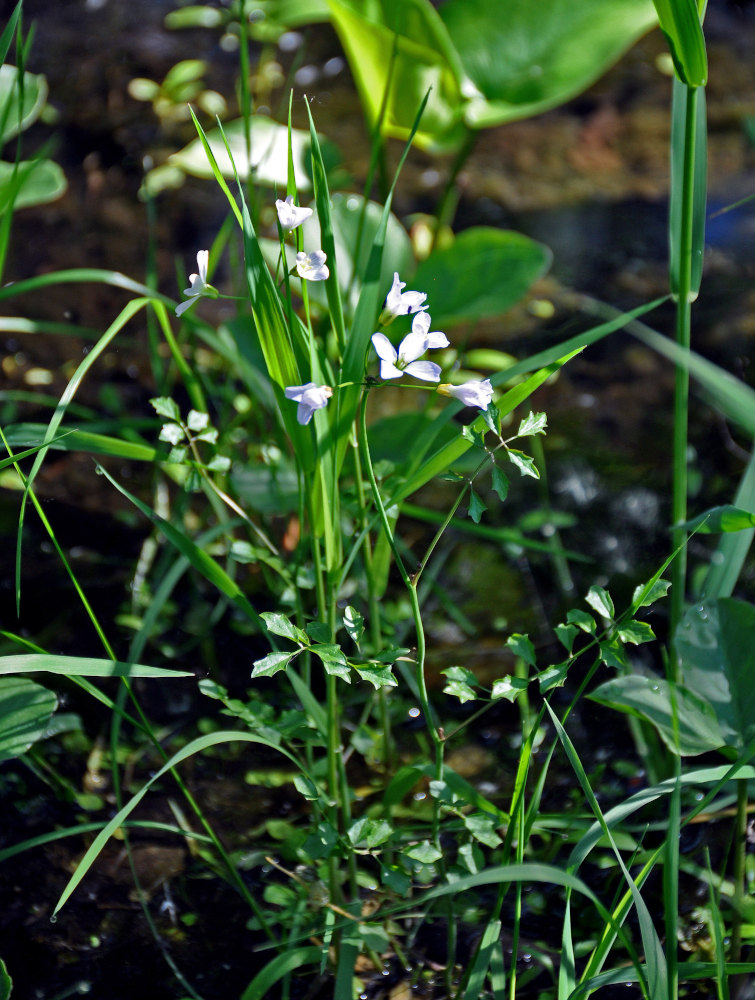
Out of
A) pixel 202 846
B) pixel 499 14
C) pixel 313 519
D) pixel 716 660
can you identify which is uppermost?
pixel 499 14

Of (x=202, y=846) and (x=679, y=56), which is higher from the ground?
(x=679, y=56)

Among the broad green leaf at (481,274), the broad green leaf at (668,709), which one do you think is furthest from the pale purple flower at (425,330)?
the broad green leaf at (481,274)

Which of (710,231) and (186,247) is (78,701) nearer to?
(186,247)

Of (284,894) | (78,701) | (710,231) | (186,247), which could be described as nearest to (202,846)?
(284,894)

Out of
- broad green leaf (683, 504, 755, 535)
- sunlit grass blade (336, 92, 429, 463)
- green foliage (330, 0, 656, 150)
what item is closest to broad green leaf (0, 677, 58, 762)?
sunlit grass blade (336, 92, 429, 463)

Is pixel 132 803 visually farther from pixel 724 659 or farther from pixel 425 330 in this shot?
pixel 724 659

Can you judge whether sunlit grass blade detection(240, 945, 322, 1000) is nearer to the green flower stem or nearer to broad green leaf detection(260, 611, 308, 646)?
broad green leaf detection(260, 611, 308, 646)

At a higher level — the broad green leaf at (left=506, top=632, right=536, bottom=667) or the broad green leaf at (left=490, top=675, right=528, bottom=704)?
the broad green leaf at (left=506, top=632, right=536, bottom=667)
